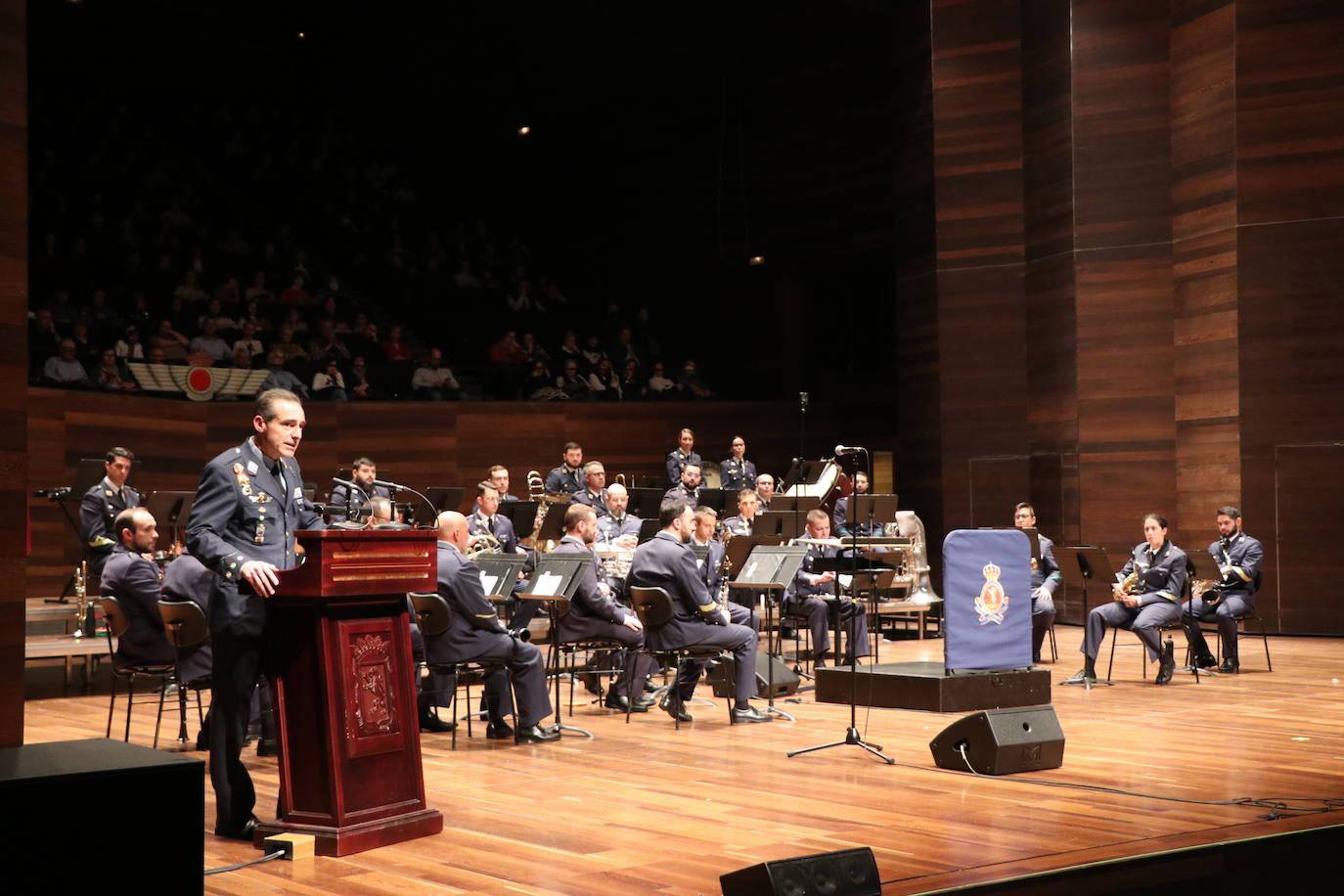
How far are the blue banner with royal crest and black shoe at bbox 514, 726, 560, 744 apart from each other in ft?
7.12

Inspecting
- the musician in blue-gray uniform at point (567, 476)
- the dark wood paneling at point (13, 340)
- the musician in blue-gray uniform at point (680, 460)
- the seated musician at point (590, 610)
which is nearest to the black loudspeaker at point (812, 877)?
the dark wood paneling at point (13, 340)

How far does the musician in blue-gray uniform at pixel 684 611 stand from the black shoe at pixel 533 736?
84 centimetres

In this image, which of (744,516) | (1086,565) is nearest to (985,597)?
(1086,565)

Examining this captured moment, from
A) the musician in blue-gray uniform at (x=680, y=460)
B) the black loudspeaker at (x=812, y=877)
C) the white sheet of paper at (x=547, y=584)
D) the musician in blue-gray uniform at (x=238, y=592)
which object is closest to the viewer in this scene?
the black loudspeaker at (x=812, y=877)

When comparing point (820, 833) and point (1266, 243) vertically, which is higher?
point (1266, 243)

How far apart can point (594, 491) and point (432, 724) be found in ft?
16.5

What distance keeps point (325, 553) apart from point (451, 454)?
34.8ft

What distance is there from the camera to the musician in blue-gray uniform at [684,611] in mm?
7883

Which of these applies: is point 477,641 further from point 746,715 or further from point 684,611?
point 746,715

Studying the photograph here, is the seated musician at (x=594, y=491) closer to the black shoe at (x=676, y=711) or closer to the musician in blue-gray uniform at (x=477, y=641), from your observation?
the black shoe at (x=676, y=711)

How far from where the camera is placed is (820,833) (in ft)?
16.3

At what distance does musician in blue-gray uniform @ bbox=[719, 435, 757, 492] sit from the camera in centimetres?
1482

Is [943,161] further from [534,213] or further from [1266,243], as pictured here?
[534,213]

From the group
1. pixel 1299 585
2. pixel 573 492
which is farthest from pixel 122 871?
pixel 1299 585
